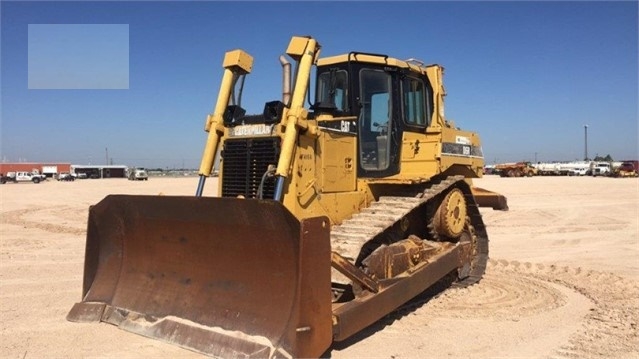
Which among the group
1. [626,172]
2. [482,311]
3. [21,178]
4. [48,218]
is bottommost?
[482,311]

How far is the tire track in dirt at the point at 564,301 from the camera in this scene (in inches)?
198

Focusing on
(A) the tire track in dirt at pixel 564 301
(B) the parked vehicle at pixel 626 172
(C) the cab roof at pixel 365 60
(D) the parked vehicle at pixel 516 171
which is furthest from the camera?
(D) the parked vehicle at pixel 516 171

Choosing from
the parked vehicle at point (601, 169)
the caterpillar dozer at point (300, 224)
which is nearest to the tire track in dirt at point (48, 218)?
the caterpillar dozer at point (300, 224)

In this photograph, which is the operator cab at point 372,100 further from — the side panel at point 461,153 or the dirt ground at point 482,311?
the dirt ground at point 482,311

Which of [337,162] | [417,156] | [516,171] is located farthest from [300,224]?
[516,171]

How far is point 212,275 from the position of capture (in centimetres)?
486

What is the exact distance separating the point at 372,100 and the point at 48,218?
47.8 feet

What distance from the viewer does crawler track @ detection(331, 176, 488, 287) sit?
525 centimetres

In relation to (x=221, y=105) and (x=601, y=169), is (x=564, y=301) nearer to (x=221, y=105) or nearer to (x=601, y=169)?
(x=221, y=105)

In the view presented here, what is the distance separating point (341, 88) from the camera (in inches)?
260

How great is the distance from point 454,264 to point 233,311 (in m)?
Result: 3.54

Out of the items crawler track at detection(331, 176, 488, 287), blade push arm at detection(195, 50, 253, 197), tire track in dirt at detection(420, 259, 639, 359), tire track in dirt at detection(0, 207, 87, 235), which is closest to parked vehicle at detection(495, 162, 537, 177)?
tire track in dirt at detection(0, 207, 87, 235)

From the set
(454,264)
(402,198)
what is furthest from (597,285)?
(402,198)

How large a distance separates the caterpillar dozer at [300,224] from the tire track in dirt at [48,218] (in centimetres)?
910
